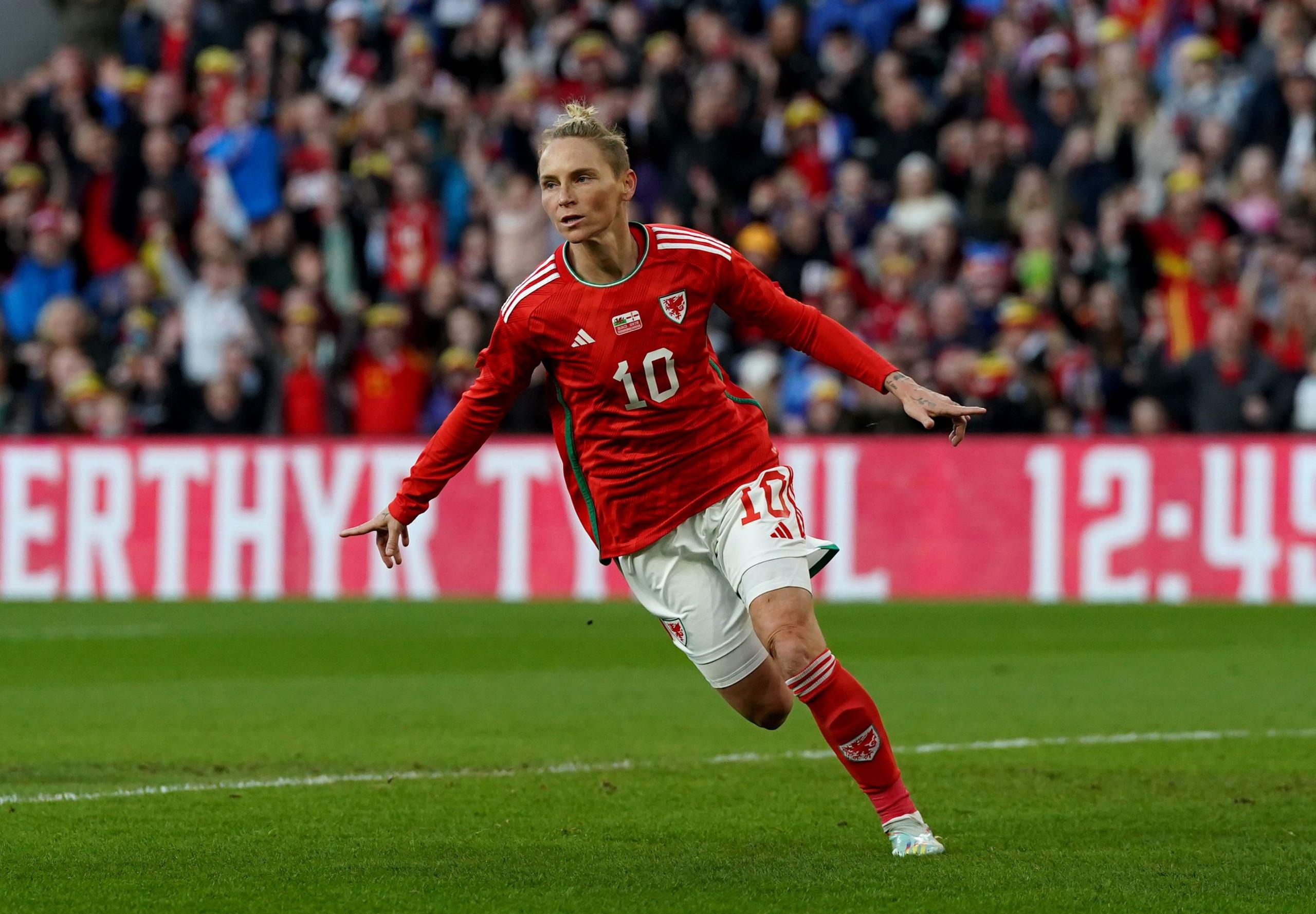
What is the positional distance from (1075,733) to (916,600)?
673 centimetres

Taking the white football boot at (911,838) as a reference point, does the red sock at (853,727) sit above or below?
above

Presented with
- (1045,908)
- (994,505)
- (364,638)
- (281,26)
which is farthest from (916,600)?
(1045,908)

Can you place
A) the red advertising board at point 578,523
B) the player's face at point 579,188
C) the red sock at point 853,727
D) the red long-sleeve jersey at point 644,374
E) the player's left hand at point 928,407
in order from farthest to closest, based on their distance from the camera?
the red advertising board at point 578,523 → the red long-sleeve jersey at point 644,374 → the player's face at point 579,188 → the red sock at point 853,727 → the player's left hand at point 928,407

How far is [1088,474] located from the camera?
15859 mm

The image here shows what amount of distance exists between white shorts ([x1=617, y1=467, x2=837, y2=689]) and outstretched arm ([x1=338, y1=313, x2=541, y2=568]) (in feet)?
1.91

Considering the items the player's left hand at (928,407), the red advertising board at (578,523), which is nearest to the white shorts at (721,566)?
the player's left hand at (928,407)

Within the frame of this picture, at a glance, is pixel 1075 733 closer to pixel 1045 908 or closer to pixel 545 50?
pixel 1045 908

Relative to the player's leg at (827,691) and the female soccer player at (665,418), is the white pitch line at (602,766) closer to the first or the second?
the female soccer player at (665,418)

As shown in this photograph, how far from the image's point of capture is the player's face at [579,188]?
6.40 meters

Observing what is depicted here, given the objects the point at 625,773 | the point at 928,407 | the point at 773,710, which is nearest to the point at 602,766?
the point at 625,773

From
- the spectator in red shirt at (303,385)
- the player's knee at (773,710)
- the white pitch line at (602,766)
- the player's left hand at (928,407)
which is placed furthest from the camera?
the spectator in red shirt at (303,385)

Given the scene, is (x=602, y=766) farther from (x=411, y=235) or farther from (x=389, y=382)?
(x=411, y=235)

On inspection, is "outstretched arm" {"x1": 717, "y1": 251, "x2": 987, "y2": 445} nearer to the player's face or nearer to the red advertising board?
the player's face

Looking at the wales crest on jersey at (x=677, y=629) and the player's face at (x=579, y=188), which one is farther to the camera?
the wales crest on jersey at (x=677, y=629)
